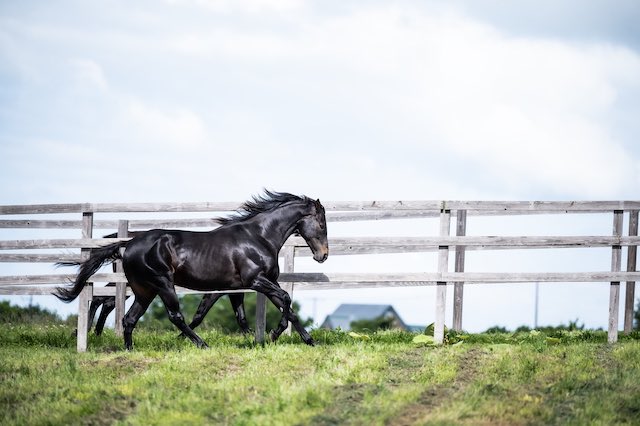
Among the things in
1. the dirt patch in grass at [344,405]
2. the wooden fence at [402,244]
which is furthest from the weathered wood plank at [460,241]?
the dirt patch in grass at [344,405]

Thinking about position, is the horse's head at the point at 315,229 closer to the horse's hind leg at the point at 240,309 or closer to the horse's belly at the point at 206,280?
the horse's belly at the point at 206,280

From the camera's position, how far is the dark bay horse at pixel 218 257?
1252 cm

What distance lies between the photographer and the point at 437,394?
9484 mm

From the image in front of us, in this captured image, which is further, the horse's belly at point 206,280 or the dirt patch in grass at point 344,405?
the horse's belly at point 206,280

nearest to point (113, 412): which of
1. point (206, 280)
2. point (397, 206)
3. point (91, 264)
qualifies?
point (206, 280)

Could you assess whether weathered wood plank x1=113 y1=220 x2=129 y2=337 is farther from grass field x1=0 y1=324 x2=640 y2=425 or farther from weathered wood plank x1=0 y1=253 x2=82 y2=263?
grass field x1=0 y1=324 x2=640 y2=425

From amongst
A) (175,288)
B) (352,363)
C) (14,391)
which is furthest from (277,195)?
(14,391)

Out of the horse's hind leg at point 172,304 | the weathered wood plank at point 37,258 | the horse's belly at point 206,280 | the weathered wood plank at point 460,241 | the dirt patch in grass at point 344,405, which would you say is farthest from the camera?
the weathered wood plank at point 37,258

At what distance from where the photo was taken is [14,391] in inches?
412

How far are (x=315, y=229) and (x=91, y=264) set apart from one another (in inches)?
128

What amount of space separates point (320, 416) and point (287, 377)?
1.77 meters

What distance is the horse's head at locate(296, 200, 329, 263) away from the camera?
12945mm

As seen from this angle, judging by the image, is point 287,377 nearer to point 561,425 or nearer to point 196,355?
point 196,355

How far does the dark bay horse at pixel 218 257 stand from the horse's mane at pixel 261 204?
0.08 m
